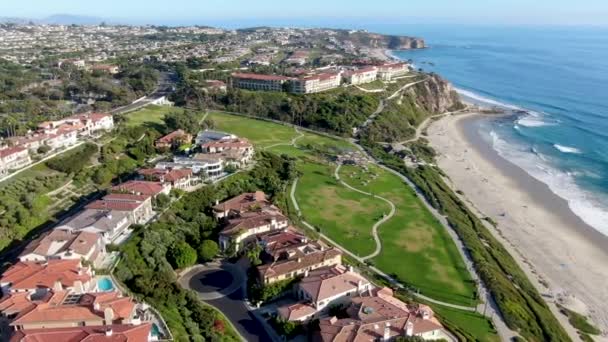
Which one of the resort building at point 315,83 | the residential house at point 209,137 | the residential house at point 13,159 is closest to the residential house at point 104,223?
the residential house at point 13,159

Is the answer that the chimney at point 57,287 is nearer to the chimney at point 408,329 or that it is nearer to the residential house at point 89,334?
the residential house at point 89,334

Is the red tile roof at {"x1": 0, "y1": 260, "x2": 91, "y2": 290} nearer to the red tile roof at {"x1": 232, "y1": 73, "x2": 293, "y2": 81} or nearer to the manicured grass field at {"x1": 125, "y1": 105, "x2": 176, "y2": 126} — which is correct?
the manicured grass field at {"x1": 125, "y1": 105, "x2": 176, "y2": 126}

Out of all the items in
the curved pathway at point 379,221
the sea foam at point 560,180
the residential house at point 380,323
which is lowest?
the sea foam at point 560,180

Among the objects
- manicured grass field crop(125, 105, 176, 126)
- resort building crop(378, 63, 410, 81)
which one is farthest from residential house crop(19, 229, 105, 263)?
resort building crop(378, 63, 410, 81)

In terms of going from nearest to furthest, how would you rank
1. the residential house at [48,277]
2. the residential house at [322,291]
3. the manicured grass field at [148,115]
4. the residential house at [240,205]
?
1. the residential house at [48,277]
2. the residential house at [322,291]
3. the residential house at [240,205]
4. the manicured grass field at [148,115]

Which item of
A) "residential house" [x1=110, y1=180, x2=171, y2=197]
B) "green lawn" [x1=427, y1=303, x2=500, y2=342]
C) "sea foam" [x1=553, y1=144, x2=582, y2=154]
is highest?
"residential house" [x1=110, y1=180, x2=171, y2=197]

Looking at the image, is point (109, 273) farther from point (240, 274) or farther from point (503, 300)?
point (503, 300)

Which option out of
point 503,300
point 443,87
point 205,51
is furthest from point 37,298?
point 205,51
